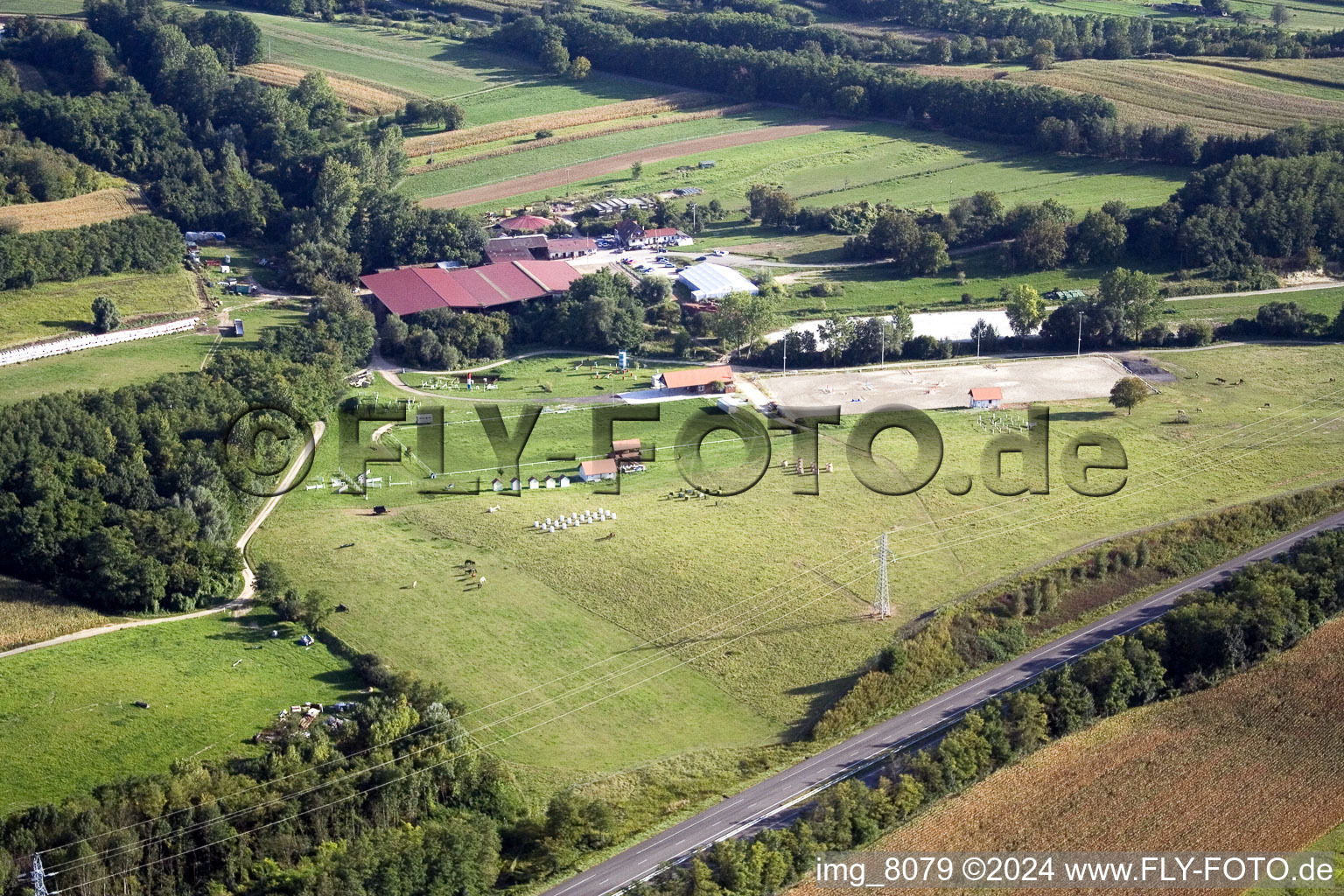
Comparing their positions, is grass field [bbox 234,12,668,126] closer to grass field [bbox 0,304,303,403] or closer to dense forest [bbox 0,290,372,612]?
grass field [bbox 0,304,303,403]

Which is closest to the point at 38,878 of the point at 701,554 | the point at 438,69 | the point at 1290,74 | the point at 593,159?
the point at 701,554

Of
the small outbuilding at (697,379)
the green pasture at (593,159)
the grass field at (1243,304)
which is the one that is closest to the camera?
the small outbuilding at (697,379)

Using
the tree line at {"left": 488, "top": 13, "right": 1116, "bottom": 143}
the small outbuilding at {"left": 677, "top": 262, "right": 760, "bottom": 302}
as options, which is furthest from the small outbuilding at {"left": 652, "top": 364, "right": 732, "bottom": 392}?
the tree line at {"left": 488, "top": 13, "right": 1116, "bottom": 143}

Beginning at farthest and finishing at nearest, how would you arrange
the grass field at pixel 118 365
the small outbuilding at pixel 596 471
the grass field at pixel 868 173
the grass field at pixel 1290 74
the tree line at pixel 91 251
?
the grass field at pixel 1290 74 → the grass field at pixel 868 173 → the tree line at pixel 91 251 → the grass field at pixel 118 365 → the small outbuilding at pixel 596 471

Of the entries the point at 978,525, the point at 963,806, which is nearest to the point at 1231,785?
the point at 963,806

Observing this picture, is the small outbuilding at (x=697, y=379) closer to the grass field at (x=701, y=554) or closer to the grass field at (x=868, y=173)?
the grass field at (x=701, y=554)

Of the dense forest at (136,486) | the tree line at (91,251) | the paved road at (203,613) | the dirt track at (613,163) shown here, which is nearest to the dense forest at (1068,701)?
the paved road at (203,613)
